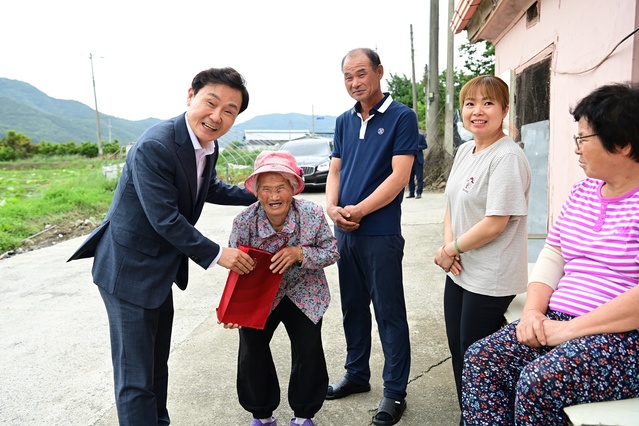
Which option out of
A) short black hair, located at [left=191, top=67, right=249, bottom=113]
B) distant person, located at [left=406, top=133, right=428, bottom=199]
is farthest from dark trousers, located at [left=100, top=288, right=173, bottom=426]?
distant person, located at [left=406, top=133, right=428, bottom=199]

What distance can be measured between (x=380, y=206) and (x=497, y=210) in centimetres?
70

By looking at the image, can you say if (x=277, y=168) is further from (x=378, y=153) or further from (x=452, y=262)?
(x=452, y=262)

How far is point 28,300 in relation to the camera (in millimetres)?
5469

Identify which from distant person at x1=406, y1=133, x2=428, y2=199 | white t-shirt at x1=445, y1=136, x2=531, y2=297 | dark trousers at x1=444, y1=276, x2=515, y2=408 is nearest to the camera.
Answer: white t-shirt at x1=445, y1=136, x2=531, y2=297

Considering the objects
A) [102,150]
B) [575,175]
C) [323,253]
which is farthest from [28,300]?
[102,150]

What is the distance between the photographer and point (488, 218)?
2.32 metres

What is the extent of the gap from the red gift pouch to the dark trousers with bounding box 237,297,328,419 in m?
0.16

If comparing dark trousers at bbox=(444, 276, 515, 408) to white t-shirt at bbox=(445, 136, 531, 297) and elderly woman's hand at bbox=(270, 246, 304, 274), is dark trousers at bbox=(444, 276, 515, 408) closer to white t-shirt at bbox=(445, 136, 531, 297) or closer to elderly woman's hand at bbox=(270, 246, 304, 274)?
white t-shirt at bbox=(445, 136, 531, 297)

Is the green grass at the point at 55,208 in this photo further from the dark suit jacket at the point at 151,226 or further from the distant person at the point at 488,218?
the distant person at the point at 488,218

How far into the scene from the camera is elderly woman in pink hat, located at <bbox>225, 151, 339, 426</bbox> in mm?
2508

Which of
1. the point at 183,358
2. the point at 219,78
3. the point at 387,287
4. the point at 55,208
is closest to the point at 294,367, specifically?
the point at 387,287

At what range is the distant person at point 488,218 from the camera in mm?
2305

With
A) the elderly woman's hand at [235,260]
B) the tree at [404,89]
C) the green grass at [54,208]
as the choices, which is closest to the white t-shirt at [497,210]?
the elderly woman's hand at [235,260]

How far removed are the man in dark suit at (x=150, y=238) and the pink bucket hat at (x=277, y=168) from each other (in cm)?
25
